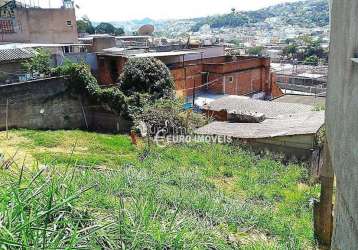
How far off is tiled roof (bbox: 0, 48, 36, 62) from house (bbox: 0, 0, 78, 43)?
773 centimetres

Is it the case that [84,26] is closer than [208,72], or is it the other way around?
[208,72]

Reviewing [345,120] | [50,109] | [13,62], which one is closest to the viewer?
[345,120]

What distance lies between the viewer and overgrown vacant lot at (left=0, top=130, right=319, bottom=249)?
11.6 ft

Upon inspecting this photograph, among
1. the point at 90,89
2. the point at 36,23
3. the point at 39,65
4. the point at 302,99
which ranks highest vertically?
the point at 36,23

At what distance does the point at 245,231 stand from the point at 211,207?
0.65 meters

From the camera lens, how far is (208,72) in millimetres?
25438

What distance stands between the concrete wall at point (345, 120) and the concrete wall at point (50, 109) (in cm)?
1465

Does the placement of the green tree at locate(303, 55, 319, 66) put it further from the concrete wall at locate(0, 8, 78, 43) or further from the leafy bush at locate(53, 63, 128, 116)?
the leafy bush at locate(53, 63, 128, 116)

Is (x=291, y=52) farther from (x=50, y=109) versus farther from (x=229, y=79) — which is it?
(x=50, y=109)

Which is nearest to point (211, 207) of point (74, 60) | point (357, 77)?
point (357, 77)

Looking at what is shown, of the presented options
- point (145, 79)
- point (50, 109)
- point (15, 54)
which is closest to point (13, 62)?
point (15, 54)

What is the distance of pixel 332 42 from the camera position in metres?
4.58

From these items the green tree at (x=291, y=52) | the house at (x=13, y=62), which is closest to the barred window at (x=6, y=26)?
the house at (x=13, y=62)

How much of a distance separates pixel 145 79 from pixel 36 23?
559 inches
